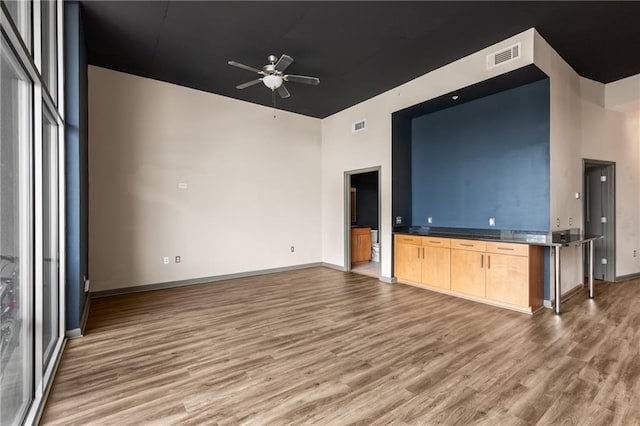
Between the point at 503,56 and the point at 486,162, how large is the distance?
1.49 metres

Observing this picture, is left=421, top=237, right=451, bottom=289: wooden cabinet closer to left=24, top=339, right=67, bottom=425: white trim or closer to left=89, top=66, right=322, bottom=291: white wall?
left=89, top=66, right=322, bottom=291: white wall

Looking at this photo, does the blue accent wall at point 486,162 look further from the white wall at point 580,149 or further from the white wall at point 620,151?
the white wall at point 620,151

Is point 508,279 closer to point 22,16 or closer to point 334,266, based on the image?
point 334,266

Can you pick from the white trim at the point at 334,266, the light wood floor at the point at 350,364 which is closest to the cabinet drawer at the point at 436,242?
the light wood floor at the point at 350,364

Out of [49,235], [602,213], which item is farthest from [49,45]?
[602,213]

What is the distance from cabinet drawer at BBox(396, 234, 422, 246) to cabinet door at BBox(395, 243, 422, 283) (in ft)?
0.17

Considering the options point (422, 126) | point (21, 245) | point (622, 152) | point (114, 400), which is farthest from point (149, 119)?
point (622, 152)

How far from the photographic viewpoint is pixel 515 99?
427cm

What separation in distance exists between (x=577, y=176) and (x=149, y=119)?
6.83 metres

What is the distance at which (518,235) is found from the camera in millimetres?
4195

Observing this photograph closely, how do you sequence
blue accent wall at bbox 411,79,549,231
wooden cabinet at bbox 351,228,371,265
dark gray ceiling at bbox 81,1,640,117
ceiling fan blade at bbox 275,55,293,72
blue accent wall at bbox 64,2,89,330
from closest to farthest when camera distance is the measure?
blue accent wall at bbox 64,2,89,330
dark gray ceiling at bbox 81,1,640,117
ceiling fan blade at bbox 275,55,293,72
blue accent wall at bbox 411,79,549,231
wooden cabinet at bbox 351,228,371,265

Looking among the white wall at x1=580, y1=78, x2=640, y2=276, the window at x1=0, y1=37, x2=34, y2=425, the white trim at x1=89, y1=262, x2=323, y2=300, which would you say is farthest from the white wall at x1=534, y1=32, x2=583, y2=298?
the window at x1=0, y1=37, x2=34, y2=425

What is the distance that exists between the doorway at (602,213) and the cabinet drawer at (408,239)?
9.63 ft

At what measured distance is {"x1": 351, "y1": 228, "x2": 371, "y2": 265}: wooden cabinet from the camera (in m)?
6.97
